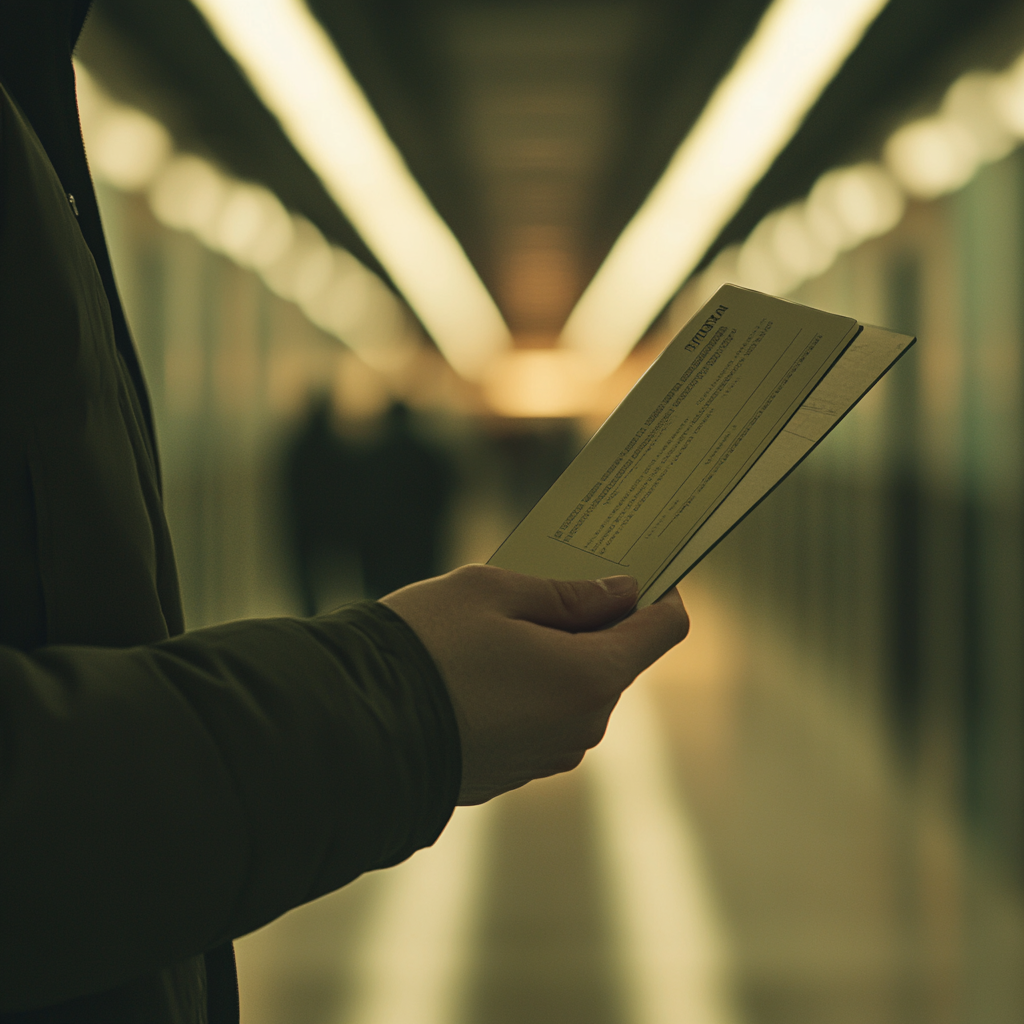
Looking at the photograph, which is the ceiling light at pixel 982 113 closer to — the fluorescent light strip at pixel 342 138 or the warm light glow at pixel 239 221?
the fluorescent light strip at pixel 342 138

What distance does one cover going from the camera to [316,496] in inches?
245

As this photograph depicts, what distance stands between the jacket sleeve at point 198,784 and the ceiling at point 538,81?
3.80 m

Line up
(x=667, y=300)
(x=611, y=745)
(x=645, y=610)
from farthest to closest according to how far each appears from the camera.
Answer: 1. (x=667, y=300)
2. (x=611, y=745)
3. (x=645, y=610)

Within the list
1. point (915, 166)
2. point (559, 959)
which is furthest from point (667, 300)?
point (559, 959)

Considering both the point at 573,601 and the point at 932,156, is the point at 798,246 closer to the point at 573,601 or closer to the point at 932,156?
the point at 932,156

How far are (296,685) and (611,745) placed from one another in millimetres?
4242

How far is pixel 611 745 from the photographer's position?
4.74m

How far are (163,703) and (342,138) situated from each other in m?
5.70

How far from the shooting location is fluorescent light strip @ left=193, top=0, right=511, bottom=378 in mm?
4059

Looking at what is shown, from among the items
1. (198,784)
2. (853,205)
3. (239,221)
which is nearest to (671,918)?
(198,784)

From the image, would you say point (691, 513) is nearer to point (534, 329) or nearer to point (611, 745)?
point (611, 745)

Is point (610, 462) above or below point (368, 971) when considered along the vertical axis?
above

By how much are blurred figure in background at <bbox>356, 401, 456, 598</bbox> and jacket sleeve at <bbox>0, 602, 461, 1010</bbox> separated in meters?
5.81

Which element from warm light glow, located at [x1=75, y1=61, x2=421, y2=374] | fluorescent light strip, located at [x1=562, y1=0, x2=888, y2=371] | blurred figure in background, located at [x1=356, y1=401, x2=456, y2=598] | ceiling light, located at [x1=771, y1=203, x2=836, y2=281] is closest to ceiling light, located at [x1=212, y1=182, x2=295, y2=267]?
warm light glow, located at [x1=75, y1=61, x2=421, y2=374]
